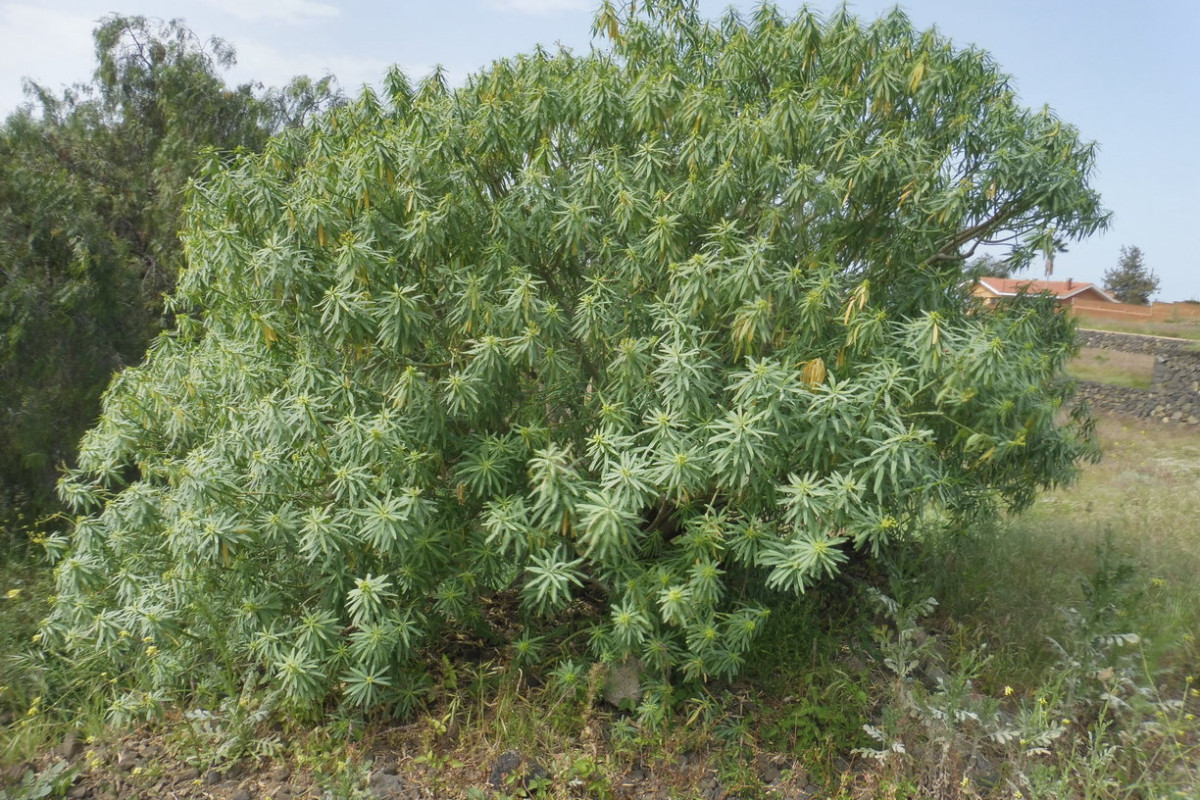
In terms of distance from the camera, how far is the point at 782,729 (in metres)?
4.36

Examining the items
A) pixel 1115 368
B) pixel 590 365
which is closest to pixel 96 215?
pixel 590 365

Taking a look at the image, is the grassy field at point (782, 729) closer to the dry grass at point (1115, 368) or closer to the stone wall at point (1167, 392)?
the stone wall at point (1167, 392)

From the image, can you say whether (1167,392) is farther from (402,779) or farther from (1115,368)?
(402,779)

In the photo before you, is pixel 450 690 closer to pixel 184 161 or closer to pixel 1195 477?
pixel 184 161

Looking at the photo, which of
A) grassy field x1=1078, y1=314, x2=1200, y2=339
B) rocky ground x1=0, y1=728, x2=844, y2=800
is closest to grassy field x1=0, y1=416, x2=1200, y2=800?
rocky ground x1=0, y1=728, x2=844, y2=800

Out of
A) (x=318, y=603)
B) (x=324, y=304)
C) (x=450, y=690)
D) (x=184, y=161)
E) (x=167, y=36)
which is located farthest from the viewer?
(x=167, y=36)

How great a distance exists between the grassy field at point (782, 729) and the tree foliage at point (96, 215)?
253 centimetres

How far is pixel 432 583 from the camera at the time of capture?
4.20 meters

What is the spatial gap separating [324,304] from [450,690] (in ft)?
7.36

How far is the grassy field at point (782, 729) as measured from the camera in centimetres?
400

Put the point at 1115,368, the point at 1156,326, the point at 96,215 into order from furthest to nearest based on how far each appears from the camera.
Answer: the point at 1156,326, the point at 1115,368, the point at 96,215

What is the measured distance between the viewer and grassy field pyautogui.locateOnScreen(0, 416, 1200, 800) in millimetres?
4000

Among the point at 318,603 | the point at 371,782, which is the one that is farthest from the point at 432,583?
the point at 371,782

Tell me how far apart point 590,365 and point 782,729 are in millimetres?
2143
